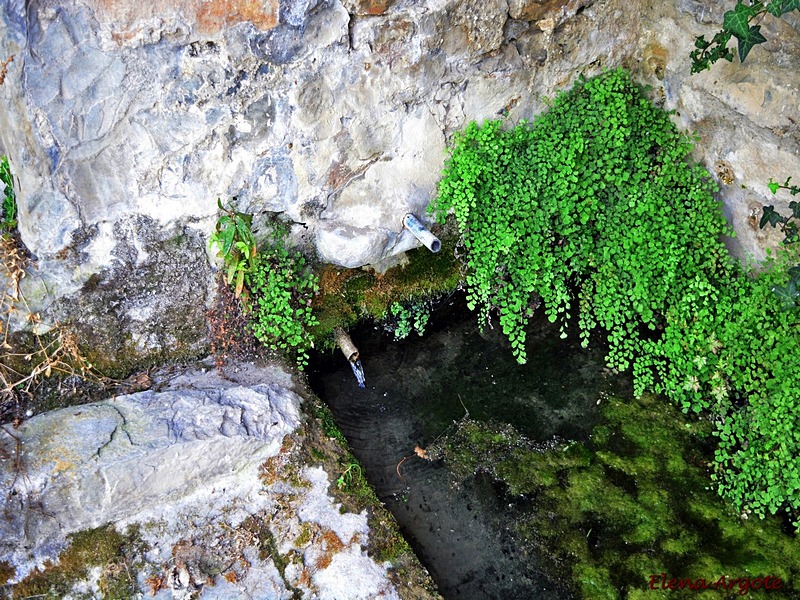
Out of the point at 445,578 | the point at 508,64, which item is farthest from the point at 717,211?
the point at 445,578

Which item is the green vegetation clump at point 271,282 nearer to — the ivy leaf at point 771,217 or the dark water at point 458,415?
the dark water at point 458,415

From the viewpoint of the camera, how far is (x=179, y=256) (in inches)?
201

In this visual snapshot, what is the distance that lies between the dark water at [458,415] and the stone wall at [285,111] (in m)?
1.12

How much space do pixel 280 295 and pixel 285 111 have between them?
143 centimetres

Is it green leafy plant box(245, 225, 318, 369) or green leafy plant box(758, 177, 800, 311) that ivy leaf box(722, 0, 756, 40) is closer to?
green leafy plant box(758, 177, 800, 311)

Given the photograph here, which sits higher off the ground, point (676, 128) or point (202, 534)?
point (676, 128)

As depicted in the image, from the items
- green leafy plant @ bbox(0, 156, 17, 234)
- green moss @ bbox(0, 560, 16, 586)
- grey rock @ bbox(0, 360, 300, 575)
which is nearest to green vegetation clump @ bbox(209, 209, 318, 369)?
grey rock @ bbox(0, 360, 300, 575)

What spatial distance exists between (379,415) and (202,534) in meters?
1.81

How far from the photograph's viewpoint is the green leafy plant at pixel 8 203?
485 cm

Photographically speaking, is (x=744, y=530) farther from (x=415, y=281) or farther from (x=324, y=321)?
(x=324, y=321)

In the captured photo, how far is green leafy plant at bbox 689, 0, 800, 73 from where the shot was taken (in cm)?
389

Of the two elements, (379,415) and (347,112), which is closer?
(347,112)

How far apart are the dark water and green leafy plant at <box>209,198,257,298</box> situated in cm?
125

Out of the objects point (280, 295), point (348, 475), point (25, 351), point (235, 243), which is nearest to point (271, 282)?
point (280, 295)
